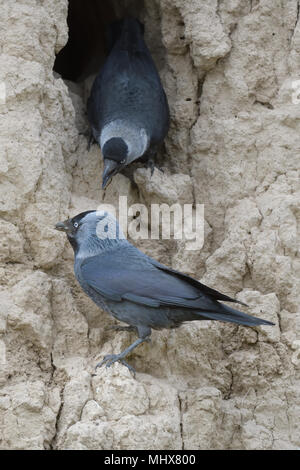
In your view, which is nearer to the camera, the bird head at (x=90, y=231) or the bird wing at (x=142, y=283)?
the bird wing at (x=142, y=283)

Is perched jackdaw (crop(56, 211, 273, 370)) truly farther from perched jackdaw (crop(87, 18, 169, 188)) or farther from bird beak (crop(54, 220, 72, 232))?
perched jackdaw (crop(87, 18, 169, 188))

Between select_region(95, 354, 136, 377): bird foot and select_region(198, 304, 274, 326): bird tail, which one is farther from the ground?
select_region(198, 304, 274, 326): bird tail

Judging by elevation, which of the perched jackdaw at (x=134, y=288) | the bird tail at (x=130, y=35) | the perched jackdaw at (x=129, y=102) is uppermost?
the bird tail at (x=130, y=35)

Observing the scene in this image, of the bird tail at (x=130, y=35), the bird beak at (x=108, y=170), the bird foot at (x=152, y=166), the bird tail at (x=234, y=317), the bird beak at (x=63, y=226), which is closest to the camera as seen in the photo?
the bird tail at (x=234, y=317)

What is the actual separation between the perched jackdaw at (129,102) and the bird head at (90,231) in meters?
0.55

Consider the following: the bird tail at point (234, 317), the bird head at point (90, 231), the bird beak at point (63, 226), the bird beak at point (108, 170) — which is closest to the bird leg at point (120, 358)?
the bird tail at point (234, 317)

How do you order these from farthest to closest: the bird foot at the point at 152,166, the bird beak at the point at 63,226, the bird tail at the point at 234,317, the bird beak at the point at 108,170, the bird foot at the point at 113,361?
the bird foot at the point at 152,166
the bird beak at the point at 108,170
the bird beak at the point at 63,226
the bird foot at the point at 113,361
the bird tail at the point at 234,317

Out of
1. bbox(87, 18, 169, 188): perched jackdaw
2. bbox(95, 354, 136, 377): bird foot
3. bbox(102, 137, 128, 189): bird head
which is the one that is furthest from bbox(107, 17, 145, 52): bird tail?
bbox(95, 354, 136, 377): bird foot

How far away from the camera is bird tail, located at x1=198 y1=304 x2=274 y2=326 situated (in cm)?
416

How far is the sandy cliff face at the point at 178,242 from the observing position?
4.21 metres

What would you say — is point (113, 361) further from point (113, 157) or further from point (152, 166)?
point (152, 166)

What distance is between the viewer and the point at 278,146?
5.18 m

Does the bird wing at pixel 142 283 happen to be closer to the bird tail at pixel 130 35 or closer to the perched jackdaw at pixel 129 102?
the perched jackdaw at pixel 129 102

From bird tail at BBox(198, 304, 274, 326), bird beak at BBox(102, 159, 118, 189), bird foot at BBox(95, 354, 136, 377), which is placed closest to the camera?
bird tail at BBox(198, 304, 274, 326)
